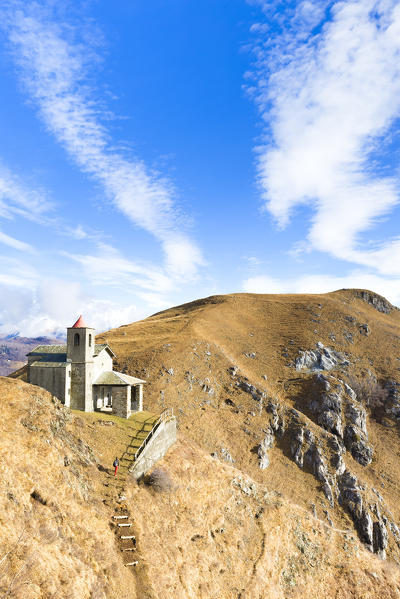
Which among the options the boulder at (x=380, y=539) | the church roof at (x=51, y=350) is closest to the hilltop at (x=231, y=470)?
the boulder at (x=380, y=539)

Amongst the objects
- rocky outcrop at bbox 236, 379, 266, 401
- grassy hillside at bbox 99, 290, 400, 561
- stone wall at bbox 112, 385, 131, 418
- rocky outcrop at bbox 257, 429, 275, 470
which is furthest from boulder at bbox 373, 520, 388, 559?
stone wall at bbox 112, 385, 131, 418

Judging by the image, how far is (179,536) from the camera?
28.7m

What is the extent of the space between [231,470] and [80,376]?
66.5 ft

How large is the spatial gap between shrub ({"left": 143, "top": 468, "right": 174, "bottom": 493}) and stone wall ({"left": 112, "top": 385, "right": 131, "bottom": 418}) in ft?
31.8

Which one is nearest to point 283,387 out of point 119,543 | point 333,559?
point 333,559

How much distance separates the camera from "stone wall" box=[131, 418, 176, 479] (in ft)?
102

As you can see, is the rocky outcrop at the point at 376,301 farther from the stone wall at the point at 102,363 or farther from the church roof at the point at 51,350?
the church roof at the point at 51,350

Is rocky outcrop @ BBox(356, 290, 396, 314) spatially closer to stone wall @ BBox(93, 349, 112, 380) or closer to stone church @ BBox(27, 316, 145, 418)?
stone wall @ BBox(93, 349, 112, 380)

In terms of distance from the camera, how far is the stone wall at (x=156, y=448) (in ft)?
102

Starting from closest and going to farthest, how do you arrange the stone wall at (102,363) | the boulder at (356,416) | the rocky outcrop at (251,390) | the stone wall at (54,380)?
the stone wall at (54,380) < the stone wall at (102,363) < the rocky outcrop at (251,390) < the boulder at (356,416)

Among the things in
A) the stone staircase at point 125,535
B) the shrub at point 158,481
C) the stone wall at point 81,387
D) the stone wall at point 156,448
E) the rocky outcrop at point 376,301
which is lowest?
the stone staircase at point 125,535

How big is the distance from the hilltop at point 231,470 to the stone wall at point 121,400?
65.8 inches

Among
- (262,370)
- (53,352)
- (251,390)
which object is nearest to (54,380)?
(53,352)

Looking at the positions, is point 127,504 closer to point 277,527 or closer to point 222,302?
point 277,527
